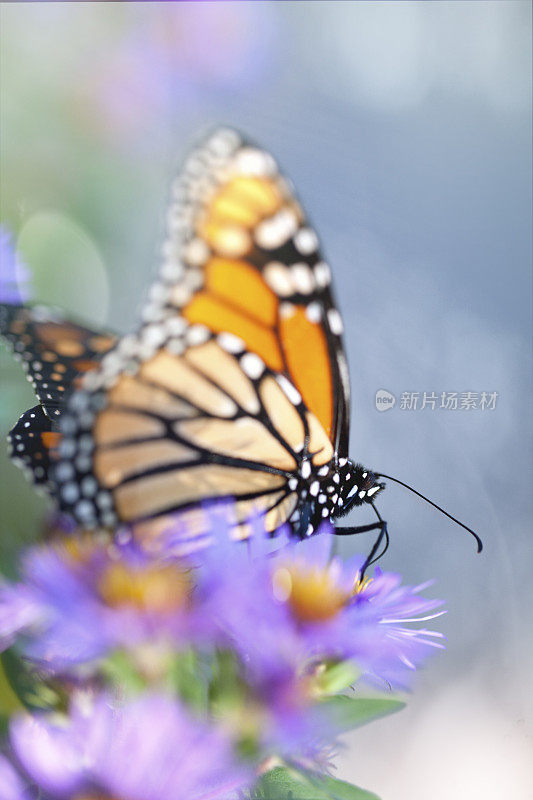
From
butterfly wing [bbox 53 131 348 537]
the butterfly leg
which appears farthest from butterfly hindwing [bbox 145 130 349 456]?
the butterfly leg

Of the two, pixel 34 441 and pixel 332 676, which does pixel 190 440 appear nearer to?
pixel 34 441

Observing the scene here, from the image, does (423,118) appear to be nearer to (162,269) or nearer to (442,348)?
(442,348)

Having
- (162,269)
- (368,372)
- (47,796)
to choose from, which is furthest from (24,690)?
(368,372)

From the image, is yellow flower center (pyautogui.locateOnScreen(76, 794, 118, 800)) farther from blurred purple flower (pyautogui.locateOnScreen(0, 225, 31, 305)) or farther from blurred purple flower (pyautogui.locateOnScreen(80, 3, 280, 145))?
blurred purple flower (pyautogui.locateOnScreen(80, 3, 280, 145))

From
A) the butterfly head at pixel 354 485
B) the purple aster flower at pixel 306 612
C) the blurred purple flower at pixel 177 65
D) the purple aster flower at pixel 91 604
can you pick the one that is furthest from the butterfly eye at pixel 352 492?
the blurred purple flower at pixel 177 65

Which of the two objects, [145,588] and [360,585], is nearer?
[145,588]

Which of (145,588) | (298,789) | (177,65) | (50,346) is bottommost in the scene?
(298,789)

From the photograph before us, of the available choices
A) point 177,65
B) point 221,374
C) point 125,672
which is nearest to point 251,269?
point 221,374

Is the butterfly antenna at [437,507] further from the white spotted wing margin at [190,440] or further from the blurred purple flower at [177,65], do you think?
the blurred purple flower at [177,65]
